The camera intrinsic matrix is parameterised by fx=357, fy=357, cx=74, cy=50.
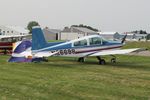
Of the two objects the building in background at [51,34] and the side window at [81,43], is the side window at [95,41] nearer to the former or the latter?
the side window at [81,43]

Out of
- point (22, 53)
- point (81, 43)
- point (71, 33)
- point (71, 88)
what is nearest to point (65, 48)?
point (81, 43)

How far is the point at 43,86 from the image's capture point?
10.7 m

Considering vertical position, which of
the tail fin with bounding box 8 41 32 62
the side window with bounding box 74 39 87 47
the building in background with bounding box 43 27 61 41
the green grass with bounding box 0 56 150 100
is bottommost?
the green grass with bounding box 0 56 150 100

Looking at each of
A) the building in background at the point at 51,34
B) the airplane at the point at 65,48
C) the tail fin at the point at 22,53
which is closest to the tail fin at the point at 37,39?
the airplane at the point at 65,48

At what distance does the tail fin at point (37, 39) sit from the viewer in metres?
19.2

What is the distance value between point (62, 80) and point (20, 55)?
7.97 metres

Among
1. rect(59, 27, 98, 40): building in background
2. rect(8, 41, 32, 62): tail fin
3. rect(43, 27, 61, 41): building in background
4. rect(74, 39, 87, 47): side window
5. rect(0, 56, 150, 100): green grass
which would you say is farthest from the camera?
rect(59, 27, 98, 40): building in background

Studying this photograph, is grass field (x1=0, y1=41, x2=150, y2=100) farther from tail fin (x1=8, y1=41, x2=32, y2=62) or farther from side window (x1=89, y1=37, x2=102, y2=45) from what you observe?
side window (x1=89, y1=37, x2=102, y2=45)

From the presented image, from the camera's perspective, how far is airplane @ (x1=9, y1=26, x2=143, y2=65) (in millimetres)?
19022

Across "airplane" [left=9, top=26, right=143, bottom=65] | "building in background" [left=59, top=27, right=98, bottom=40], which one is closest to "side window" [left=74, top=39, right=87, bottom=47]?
"airplane" [left=9, top=26, right=143, bottom=65]

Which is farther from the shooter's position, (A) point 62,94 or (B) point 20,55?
(B) point 20,55

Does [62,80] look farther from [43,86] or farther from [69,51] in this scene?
[69,51]

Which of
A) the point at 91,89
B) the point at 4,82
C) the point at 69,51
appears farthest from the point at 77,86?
the point at 69,51

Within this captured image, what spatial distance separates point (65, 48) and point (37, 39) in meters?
1.60
